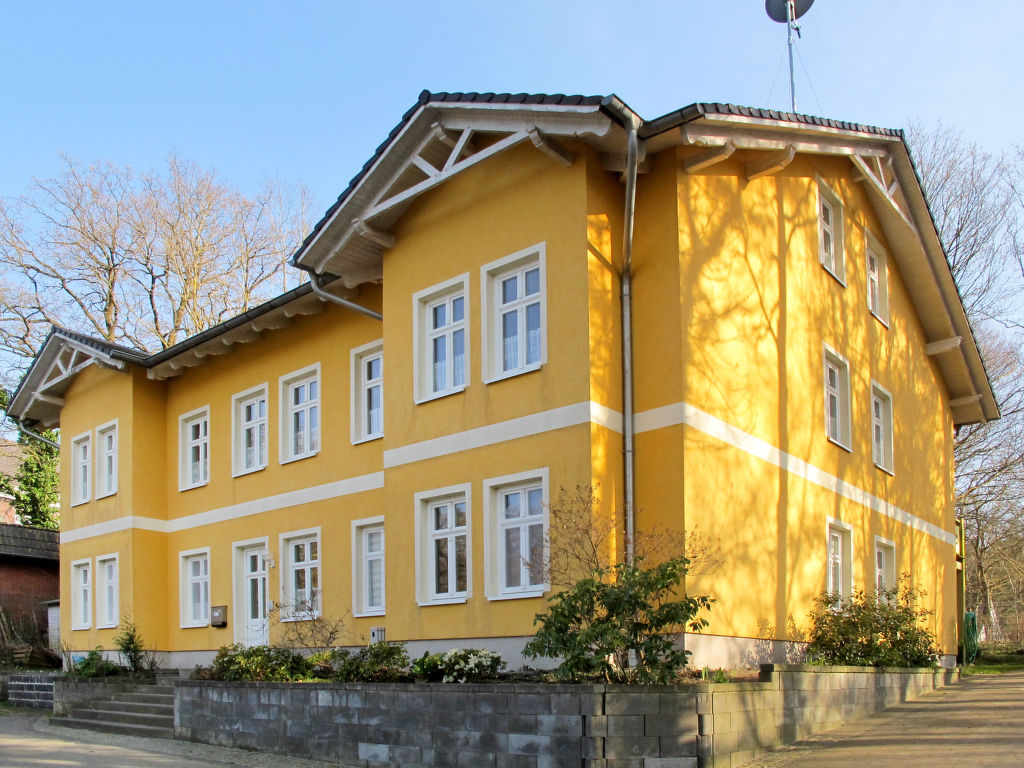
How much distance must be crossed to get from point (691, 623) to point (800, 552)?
4.69m

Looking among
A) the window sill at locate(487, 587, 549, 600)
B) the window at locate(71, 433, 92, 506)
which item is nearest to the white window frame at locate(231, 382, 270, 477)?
the window at locate(71, 433, 92, 506)

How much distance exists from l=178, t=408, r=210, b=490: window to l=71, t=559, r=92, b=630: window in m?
3.39

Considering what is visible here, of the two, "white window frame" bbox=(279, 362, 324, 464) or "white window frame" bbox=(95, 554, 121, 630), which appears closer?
"white window frame" bbox=(279, 362, 324, 464)

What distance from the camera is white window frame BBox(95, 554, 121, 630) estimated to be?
2229cm

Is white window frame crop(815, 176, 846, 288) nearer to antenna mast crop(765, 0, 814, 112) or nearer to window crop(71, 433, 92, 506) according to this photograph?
antenna mast crop(765, 0, 814, 112)

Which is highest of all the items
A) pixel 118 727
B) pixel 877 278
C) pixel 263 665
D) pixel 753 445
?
pixel 877 278

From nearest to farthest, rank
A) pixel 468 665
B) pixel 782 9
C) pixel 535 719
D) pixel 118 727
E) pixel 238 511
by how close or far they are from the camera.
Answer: pixel 535 719 < pixel 468 665 < pixel 118 727 < pixel 782 9 < pixel 238 511

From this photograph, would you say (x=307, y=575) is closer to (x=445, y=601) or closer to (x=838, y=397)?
(x=445, y=601)

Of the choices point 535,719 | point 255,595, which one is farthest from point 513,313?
point 255,595

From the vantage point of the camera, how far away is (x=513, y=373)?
1364 cm

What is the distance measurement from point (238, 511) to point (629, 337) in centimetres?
989

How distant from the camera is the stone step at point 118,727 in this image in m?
16.1

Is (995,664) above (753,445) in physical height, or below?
below

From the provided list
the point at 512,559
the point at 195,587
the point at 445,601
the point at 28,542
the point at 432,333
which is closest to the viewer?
the point at 512,559
